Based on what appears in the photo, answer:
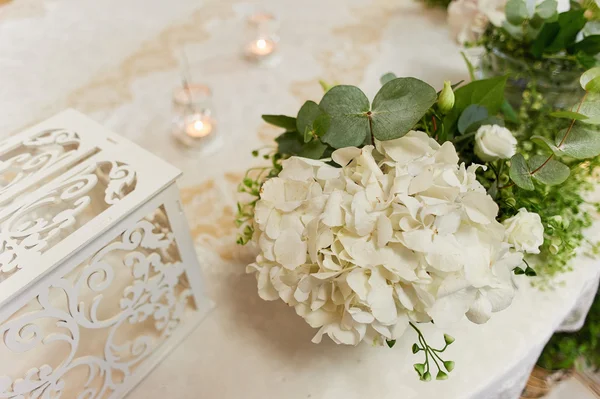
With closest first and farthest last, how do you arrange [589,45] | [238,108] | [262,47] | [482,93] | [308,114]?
[308,114] < [482,93] < [589,45] < [238,108] < [262,47]

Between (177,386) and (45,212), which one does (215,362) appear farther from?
(45,212)

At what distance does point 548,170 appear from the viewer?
1.75 feet

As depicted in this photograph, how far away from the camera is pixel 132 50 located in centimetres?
118

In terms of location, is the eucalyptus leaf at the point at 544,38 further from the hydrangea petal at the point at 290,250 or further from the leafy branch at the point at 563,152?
the hydrangea petal at the point at 290,250

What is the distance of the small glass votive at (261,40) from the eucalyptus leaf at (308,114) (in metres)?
0.62

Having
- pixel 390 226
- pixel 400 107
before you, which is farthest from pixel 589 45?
pixel 390 226

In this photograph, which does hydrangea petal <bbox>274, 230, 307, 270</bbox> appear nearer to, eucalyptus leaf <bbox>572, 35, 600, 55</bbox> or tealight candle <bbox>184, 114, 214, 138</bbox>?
tealight candle <bbox>184, 114, 214, 138</bbox>

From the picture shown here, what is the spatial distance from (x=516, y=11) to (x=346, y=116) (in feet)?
1.67

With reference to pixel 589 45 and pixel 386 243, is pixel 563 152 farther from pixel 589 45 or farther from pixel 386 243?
pixel 589 45

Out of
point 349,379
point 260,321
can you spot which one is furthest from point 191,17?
point 349,379

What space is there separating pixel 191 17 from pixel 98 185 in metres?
0.84

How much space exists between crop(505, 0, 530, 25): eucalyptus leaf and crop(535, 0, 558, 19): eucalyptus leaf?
20 millimetres

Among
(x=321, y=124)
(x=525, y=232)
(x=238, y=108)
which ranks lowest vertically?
(x=238, y=108)

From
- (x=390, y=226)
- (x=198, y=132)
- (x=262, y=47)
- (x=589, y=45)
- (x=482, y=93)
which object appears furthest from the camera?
(x=262, y=47)
